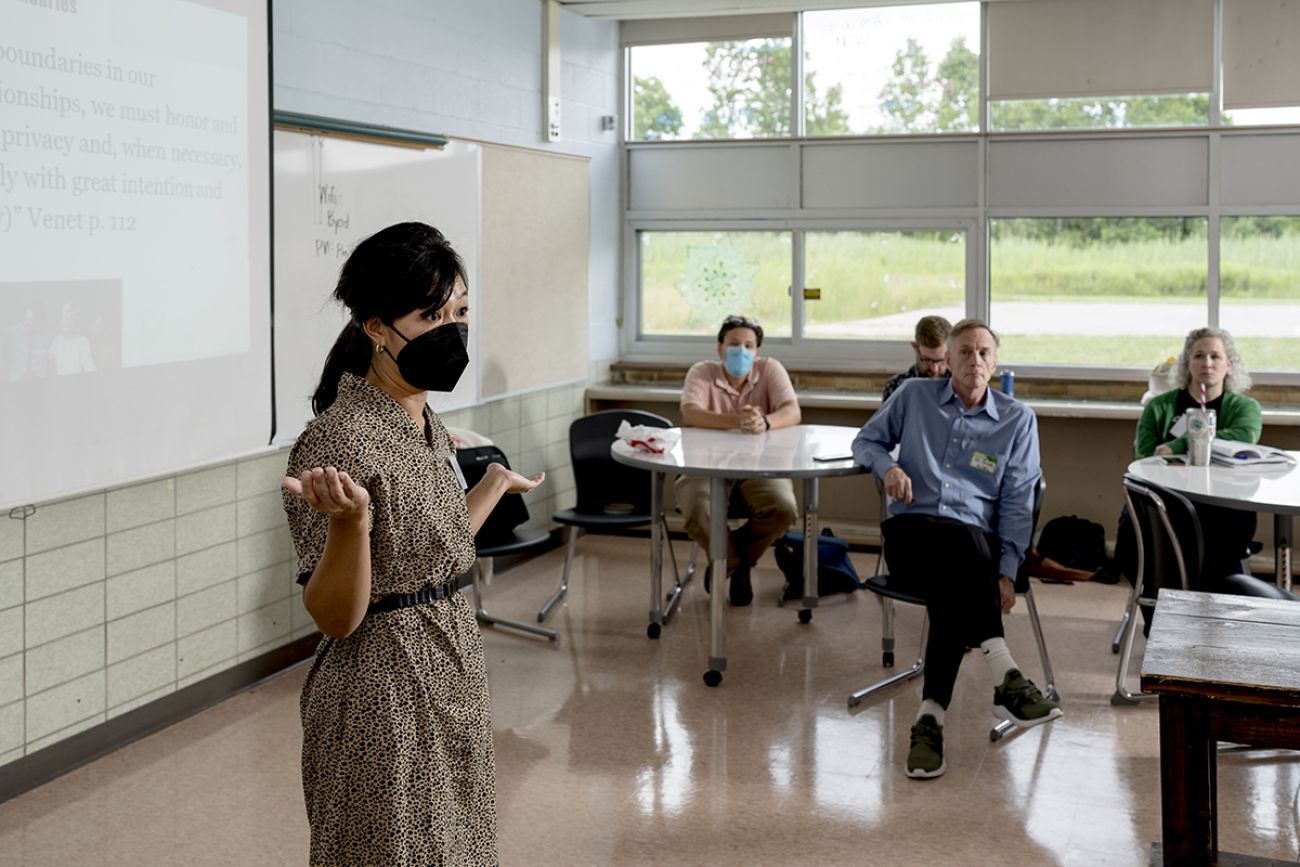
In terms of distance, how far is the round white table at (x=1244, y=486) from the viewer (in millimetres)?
3990

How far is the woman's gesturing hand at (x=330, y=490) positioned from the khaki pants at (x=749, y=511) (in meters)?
3.98

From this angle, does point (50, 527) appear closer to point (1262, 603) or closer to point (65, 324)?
point (65, 324)

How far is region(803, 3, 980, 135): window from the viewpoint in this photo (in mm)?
6895

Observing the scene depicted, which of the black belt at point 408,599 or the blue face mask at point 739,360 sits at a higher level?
the blue face mask at point 739,360

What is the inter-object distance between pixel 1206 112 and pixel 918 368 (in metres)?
2.32

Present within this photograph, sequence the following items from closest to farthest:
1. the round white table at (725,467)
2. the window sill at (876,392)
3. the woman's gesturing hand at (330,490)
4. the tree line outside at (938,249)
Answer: the woman's gesturing hand at (330,490)
the round white table at (725,467)
the window sill at (876,392)
the tree line outside at (938,249)

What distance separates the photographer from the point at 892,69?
703 cm

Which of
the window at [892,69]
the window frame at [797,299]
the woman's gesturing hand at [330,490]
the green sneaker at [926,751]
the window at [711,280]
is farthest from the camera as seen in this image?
the window at [711,280]

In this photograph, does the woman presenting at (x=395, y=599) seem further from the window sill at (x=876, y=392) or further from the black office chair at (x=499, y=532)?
the window sill at (x=876, y=392)

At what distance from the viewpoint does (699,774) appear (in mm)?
3916

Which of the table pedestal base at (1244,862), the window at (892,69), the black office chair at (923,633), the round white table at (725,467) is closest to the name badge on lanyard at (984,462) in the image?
the black office chair at (923,633)

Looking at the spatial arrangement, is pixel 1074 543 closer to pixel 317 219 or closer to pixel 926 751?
pixel 926 751

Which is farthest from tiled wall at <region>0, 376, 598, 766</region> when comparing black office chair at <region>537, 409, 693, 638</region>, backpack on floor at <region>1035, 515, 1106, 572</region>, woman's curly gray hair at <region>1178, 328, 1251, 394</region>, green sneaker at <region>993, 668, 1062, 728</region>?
backpack on floor at <region>1035, 515, 1106, 572</region>

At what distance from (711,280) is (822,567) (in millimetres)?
2164
